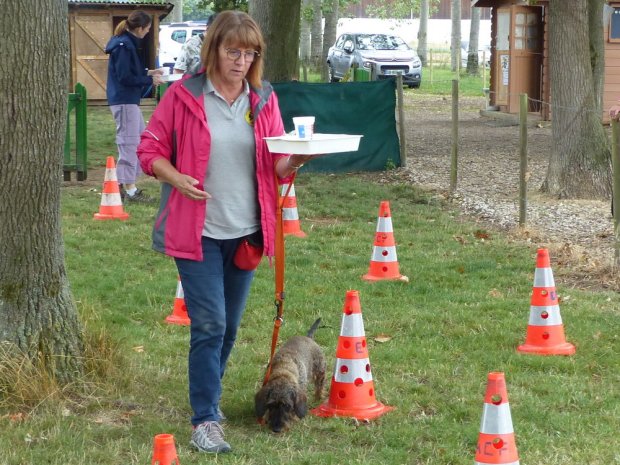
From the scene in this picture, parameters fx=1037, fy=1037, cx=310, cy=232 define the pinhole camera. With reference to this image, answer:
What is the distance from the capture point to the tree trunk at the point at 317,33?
40.2 metres

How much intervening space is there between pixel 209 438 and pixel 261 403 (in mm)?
404

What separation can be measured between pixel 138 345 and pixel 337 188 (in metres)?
7.17

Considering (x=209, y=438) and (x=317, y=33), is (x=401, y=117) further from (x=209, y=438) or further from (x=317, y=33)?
(x=317, y=33)

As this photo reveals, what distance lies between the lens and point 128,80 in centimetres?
1099

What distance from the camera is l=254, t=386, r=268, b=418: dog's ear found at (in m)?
4.93

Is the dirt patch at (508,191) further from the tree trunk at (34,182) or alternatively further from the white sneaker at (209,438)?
the tree trunk at (34,182)

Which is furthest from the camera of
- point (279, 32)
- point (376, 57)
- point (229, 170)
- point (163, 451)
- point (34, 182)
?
point (376, 57)

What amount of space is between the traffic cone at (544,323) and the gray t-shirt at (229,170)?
245cm

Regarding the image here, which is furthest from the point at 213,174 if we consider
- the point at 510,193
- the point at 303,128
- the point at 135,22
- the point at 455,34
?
the point at 455,34

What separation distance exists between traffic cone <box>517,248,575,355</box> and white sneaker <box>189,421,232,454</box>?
2407mm

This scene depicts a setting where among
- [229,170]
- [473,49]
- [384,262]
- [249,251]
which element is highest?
[473,49]

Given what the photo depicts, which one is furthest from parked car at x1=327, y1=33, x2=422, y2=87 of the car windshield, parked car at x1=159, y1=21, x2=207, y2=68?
parked car at x1=159, y1=21, x2=207, y2=68

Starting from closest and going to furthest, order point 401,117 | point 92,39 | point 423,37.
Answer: point 401,117
point 92,39
point 423,37

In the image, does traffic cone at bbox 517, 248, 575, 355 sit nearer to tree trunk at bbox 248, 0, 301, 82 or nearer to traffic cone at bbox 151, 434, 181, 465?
traffic cone at bbox 151, 434, 181, 465
